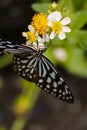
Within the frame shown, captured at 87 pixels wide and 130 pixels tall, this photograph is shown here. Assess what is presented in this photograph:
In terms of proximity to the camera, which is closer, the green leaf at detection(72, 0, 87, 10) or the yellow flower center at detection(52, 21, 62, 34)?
the yellow flower center at detection(52, 21, 62, 34)

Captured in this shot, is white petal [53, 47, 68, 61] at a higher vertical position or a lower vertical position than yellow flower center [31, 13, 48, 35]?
higher

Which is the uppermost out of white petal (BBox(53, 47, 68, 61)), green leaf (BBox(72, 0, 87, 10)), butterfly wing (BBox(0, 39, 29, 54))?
green leaf (BBox(72, 0, 87, 10))

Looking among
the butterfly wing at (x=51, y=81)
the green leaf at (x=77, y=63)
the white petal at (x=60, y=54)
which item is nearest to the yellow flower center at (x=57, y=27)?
the butterfly wing at (x=51, y=81)

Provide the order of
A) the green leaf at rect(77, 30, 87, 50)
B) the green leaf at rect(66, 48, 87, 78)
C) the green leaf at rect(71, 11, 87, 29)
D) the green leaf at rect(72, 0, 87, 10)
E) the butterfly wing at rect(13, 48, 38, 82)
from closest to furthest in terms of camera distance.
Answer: the butterfly wing at rect(13, 48, 38, 82), the green leaf at rect(77, 30, 87, 50), the green leaf at rect(71, 11, 87, 29), the green leaf at rect(72, 0, 87, 10), the green leaf at rect(66, 48, 87, 78)

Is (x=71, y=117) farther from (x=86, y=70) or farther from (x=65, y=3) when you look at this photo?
(x=65, y=3)

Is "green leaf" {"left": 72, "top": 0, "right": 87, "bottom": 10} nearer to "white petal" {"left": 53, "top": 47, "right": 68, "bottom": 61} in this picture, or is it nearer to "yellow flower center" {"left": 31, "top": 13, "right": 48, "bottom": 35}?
"white petal" {"left": 53, "top": 47, "right": 68, "bottom": 61}

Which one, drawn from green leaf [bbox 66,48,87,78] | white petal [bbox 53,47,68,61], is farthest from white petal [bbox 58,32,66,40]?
green leaf [bbox 66,48,87,78]

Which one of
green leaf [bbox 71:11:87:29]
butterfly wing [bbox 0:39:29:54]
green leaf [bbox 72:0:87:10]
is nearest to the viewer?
butterfly wing [bbox 0:39:29:54]
